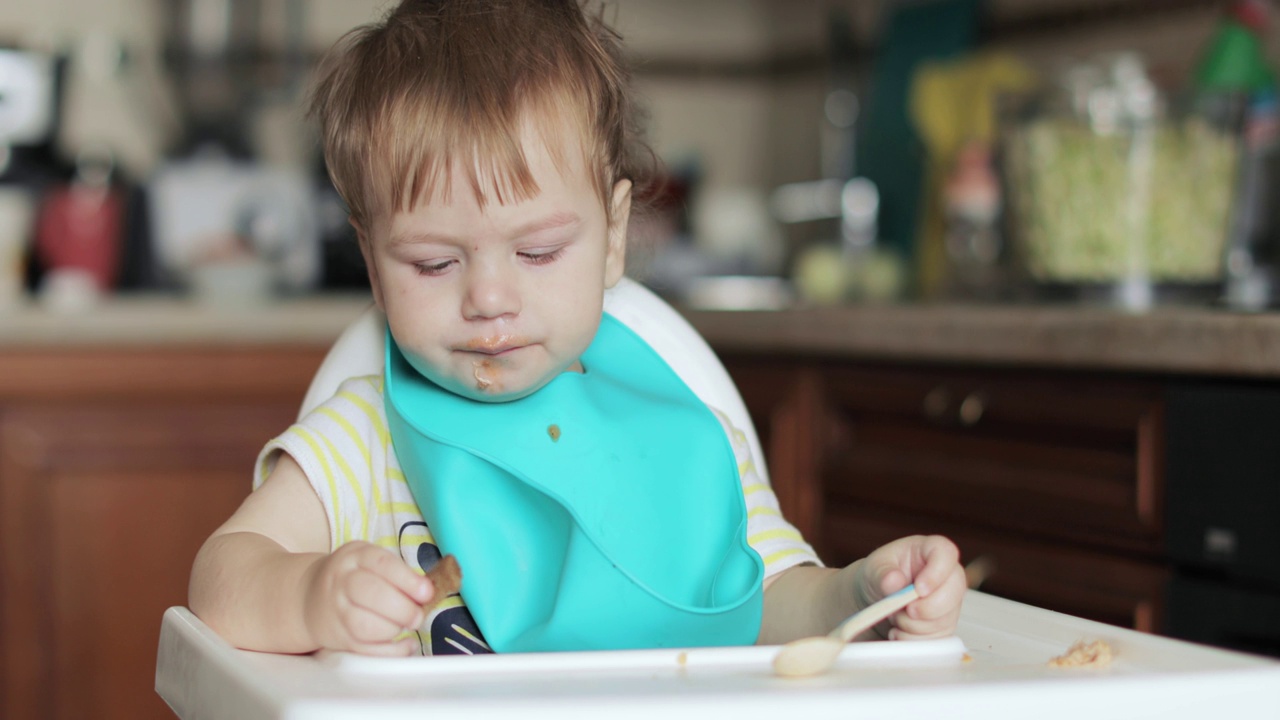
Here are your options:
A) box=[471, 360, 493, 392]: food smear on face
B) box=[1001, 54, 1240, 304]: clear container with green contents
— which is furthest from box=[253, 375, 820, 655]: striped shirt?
box=[1001, 54, 1240, 304]: clear container with green contents

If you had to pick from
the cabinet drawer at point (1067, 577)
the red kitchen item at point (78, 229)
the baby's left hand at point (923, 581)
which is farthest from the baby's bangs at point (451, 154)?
the red kitchen item at point (78, 229)

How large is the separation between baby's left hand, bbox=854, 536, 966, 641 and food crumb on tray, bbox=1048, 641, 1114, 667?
8 centimetres

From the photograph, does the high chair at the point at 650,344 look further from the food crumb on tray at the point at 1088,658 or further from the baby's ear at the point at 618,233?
the food crumb on tray at the point at 1088,658

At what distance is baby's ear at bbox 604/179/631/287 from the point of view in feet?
3.23

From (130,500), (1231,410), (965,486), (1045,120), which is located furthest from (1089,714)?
(130,500)

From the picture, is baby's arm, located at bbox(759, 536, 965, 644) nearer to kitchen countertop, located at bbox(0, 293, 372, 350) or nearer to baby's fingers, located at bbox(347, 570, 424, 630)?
baby's fingers, located at bbox(347, 570, 424, 630)

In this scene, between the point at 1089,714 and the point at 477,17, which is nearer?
the point at 1089,714

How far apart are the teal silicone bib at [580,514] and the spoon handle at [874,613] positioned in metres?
0.12

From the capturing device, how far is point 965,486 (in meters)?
1.60

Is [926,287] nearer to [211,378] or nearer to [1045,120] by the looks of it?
[1045,120]

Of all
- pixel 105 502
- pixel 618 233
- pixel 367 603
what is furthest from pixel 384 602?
pixel 105 502

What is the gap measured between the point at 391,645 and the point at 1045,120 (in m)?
1.31

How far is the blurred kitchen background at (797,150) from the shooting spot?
1690mm

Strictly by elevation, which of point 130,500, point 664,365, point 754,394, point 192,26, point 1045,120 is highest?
point 192,26
